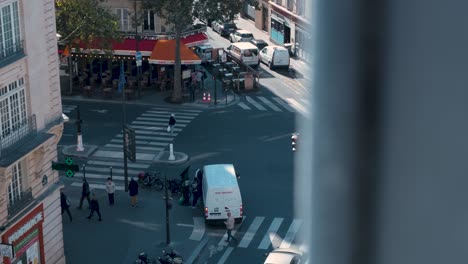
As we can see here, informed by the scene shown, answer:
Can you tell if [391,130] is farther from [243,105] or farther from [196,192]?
[243,105]

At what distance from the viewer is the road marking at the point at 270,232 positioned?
29469 millimetres

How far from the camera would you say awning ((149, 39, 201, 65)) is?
48.8m

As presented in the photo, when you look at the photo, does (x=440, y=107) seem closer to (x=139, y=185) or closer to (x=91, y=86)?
(x=139, y=185)

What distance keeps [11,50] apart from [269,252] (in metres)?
11.0

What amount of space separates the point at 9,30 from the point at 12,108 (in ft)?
6.97

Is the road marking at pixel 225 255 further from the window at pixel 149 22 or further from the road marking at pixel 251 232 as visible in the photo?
the window at pixel 149 22

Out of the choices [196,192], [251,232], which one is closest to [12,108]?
[196,192]

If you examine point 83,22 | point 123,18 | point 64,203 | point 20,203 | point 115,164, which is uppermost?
point 83,22


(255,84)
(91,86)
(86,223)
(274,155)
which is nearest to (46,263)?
(86,223)

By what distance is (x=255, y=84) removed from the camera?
51625 millimetres

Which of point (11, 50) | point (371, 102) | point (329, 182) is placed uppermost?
point (371, 102)

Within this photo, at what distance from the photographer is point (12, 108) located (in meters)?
23.5

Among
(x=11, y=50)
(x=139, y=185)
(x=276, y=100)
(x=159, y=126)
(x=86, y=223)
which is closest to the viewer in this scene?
(x=11, y=50)

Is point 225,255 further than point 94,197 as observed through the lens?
No
